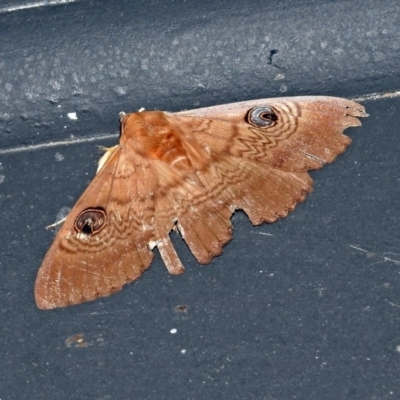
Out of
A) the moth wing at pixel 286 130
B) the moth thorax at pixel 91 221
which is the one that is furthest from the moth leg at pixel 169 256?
the moth wing at pixel 286 130

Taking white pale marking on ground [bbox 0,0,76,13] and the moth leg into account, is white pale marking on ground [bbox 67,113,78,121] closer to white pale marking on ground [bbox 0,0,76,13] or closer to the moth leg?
white pale marking on ground [bbox 0,0,76,13]

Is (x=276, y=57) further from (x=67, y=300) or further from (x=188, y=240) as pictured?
(x=67, y=300)

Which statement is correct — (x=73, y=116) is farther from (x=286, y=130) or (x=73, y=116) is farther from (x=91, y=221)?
(x=286, y=130)

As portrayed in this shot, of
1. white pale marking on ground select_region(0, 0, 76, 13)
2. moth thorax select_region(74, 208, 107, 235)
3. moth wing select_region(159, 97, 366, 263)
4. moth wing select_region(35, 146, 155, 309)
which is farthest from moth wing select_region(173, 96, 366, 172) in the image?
white pale marking on ground select_region(0, 0, 76, 13)

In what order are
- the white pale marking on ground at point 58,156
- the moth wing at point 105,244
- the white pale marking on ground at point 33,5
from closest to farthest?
the moth wing at point 105,244 → the white pale marking on ground at point 58,156 → the white pale marking on ground at point 33,5

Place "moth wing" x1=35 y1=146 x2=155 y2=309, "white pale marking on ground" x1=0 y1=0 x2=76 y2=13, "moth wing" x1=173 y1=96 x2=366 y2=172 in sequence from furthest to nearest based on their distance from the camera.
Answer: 1. "white pale marking on ground" x1=0 y1=0 x2=76 y2=13
2. "moth wing" x1=173 y1=96 x2=366 y2=172
3. "moth wing" x1=35 y1=146 x2=155 y2=309

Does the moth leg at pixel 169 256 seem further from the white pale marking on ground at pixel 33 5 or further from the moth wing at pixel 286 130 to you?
the white pale marking on ground at pixel 33 5

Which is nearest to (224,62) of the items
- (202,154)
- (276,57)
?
(276,57)
